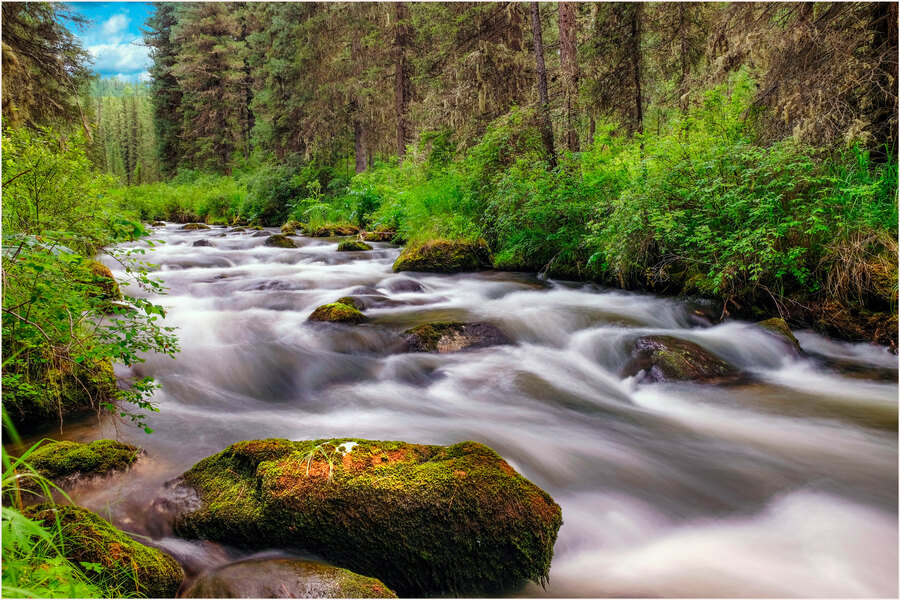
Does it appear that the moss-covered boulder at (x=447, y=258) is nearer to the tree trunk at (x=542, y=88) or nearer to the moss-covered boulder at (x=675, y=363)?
the tree trunk at (x=542, y=88)

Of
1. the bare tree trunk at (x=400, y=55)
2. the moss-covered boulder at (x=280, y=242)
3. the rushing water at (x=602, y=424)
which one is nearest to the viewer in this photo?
the rushing water at (x=602, y=424)

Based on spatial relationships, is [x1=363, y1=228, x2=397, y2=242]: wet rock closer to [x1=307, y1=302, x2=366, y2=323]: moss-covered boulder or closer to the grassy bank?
the grassy bank

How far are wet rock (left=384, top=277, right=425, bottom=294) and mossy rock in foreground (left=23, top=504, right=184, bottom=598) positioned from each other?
7.15 meters

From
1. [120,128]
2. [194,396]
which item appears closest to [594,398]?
[194,396]

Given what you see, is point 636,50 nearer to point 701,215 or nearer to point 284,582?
point 701,215

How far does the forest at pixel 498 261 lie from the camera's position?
2656 mm

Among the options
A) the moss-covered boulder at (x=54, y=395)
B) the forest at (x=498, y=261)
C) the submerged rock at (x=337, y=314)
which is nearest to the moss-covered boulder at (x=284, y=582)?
the forest at (x=498, y=261)

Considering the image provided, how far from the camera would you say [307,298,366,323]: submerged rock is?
7352 millimetres

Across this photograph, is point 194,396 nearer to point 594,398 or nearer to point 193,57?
point 594,398

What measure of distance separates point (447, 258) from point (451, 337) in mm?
4587

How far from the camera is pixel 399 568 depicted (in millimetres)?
2520

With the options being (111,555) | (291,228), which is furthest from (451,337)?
(291,228)

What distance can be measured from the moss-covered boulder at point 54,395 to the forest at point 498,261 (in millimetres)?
25

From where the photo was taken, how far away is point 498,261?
10750 mm
